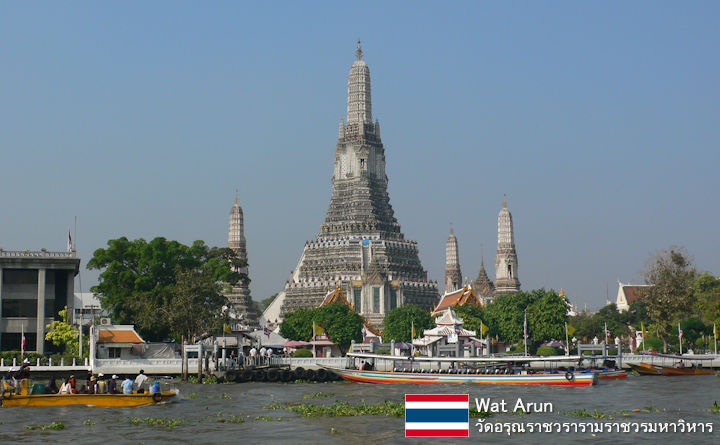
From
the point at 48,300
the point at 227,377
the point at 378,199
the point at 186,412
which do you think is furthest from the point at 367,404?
the point at 378,199

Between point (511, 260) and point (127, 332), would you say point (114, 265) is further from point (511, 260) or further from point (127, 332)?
point (511, 260)

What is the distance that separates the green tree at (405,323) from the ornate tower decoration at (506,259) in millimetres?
37037

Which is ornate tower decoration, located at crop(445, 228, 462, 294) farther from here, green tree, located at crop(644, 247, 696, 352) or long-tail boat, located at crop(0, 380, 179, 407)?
long-tail boat, located at crop(0, 380, 179, 407)

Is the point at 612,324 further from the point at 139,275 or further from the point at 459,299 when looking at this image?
the point at 139,275

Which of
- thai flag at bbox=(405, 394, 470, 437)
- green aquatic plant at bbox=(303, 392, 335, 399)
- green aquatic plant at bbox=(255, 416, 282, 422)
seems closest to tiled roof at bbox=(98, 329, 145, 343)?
green aquatic plant at bbox=(303, 392, 335, 399)

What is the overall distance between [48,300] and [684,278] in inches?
2159

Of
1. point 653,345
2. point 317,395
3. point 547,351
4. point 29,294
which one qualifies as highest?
point 29,294

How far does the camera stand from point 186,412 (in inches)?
1711

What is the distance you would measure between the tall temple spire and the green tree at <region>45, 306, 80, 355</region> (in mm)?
74646

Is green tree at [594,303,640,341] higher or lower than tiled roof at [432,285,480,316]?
lower

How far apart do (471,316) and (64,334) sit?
46058 millimetres

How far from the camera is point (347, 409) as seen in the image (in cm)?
4256

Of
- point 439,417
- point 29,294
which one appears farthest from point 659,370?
point 29,294

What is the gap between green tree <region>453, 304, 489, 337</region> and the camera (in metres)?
102
